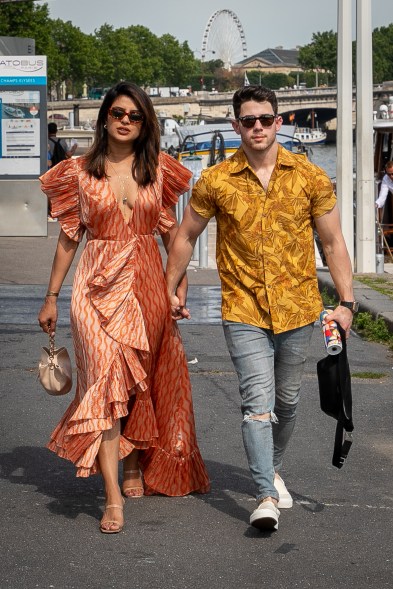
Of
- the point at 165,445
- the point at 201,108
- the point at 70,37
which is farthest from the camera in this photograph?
the point at 201,108

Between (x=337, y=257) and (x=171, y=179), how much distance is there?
840 millimetres

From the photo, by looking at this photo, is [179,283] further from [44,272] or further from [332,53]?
[332,53]

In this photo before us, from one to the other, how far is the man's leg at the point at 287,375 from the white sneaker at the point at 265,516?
485 mm

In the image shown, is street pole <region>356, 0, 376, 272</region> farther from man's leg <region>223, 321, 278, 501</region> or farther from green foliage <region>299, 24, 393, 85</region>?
green foliage <region>299, 24, 393, 85</region>

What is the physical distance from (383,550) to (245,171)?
1.62 meters

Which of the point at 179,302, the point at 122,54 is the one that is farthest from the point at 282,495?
the point at 122,54

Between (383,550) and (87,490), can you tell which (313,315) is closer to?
(383,550)

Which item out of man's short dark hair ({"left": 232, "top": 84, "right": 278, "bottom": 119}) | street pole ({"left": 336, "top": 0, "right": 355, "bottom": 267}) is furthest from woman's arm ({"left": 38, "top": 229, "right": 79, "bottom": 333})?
street pole ({"left": 336, "top": 0, "right": 355, "bottom": 267})

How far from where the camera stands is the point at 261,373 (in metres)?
5.42

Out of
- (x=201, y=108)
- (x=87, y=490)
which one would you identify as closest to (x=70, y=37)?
(x=201, y=108)

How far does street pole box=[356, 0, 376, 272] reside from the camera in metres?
15.7

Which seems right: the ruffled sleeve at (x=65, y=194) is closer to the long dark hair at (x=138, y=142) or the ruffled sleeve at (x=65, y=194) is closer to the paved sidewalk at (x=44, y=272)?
the long dark hair at (x=138, y=142)

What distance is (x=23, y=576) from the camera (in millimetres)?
4805

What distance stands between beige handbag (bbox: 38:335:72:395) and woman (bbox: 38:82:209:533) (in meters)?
0.13
